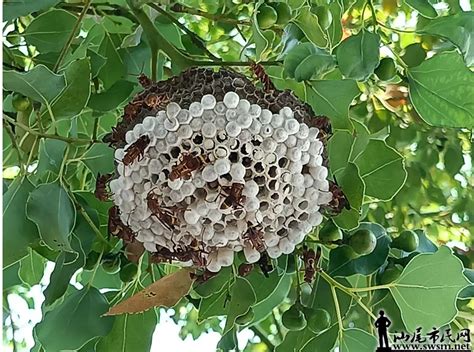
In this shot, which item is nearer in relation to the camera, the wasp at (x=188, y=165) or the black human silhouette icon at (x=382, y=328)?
the wasp at (x=188, y=165)

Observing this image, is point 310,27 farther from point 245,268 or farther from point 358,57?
point 245,268

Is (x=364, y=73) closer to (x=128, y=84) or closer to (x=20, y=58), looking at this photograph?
(x=128, y=84)

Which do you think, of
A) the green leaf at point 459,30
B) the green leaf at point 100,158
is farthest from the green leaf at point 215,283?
the green leaf at point 459,30

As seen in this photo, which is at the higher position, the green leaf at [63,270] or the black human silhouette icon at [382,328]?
the green leaf at [63,270]

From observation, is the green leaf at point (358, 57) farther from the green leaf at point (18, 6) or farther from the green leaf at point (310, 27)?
the green leaf at point (18, 6)

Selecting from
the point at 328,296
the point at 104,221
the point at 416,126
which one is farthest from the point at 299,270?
the point at 416,126

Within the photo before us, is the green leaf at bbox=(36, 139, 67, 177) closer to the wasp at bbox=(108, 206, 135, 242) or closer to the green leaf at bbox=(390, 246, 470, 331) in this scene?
the wasp at bbox=(108, 206, 135, 242)

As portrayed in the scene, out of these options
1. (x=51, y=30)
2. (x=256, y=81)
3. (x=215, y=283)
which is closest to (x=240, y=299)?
(x=215, y=283)
